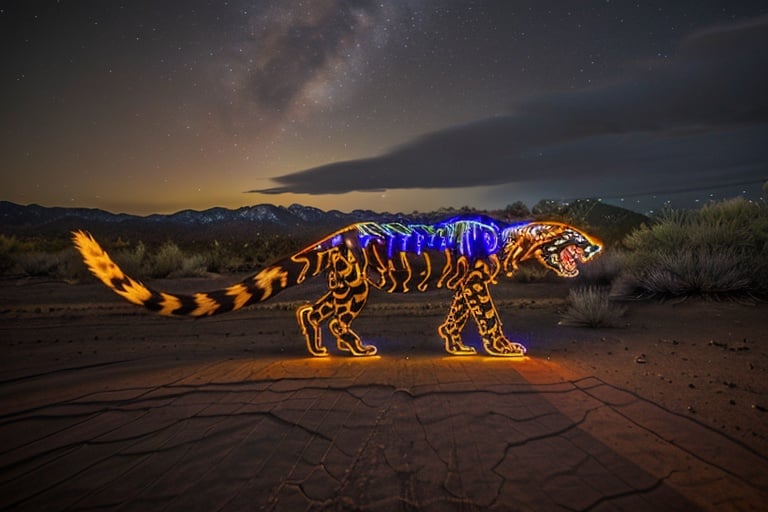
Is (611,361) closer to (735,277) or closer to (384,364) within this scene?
(384,364)

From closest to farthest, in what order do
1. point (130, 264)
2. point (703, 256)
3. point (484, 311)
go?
point (484, 311) < point (703, 256) < point (130, 264)

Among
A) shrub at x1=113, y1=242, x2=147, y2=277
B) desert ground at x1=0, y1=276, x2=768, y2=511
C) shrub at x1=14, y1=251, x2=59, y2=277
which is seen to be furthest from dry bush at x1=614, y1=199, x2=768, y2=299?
shrub at x1=14, y1=251, x2=59, y2=277

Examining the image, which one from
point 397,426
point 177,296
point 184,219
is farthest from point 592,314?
point 184,219

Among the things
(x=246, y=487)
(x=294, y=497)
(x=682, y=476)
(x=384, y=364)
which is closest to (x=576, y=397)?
(x=682, y=476)

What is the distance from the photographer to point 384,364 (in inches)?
182

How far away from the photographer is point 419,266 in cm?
501

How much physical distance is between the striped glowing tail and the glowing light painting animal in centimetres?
2

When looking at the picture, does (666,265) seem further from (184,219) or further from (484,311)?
(184,219)

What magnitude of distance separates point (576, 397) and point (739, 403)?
1222 millimetres

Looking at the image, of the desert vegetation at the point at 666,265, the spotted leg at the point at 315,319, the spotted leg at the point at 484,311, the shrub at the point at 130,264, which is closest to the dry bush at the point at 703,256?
the desert vegetation at the point at 666,265

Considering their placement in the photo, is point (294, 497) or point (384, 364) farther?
point (384, 364)

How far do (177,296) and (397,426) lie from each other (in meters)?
2.79

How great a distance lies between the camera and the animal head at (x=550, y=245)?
202 inches

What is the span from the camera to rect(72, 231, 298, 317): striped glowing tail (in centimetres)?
379
